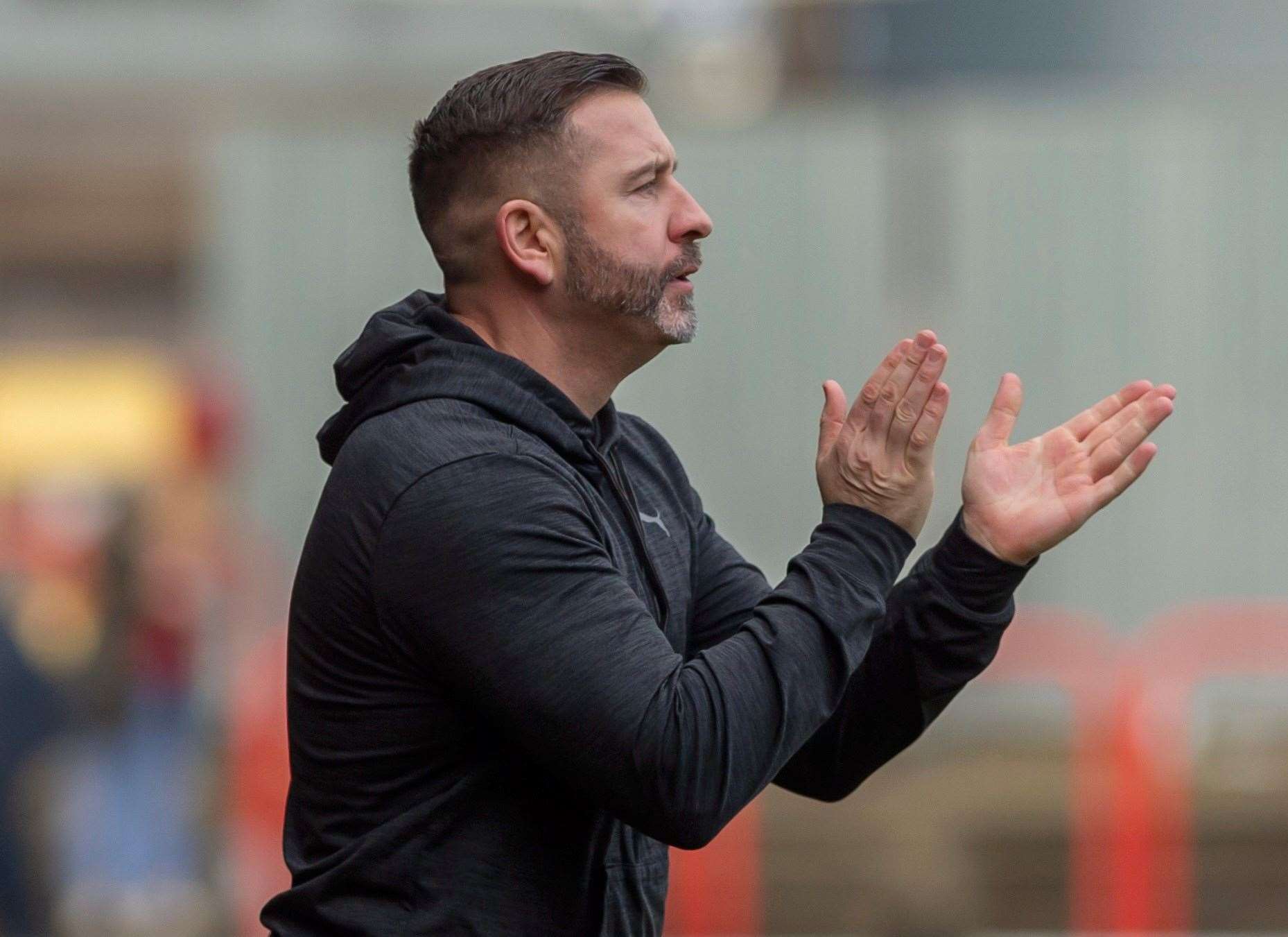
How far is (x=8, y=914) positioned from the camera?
7.58 metres

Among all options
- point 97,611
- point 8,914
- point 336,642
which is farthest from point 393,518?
point 97,611

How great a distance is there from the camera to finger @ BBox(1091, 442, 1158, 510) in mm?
2566

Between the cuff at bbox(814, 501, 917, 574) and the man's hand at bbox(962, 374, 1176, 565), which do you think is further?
the man's hand at bbox(962, 374, 1176, 565)

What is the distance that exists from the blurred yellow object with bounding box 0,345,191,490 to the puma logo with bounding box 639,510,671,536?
2284 cm

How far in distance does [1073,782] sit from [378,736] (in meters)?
6.06

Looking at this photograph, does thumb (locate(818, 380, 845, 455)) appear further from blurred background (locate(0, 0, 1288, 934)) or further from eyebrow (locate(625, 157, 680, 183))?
blurred background (locate(0, 0, 1288, 934))

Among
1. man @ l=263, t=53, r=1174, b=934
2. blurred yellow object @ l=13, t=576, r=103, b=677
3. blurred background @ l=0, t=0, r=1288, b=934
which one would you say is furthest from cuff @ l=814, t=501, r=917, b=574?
blurred yellow object @ l=13, t=576, r=103, b=677

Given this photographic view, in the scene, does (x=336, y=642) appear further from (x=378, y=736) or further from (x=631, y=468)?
(x=631, y=468)

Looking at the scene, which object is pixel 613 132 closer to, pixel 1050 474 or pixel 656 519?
pixel 656 519

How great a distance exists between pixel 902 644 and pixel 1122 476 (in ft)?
1.25

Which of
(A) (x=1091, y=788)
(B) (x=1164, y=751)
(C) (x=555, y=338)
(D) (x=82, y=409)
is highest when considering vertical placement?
(C) (x=555, y=338)

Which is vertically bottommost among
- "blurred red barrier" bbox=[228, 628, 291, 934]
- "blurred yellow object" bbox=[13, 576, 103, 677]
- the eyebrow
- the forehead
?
"blurred red barrier" bbox=[228, 628, 291, 934]

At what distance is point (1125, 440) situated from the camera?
261 centimetres

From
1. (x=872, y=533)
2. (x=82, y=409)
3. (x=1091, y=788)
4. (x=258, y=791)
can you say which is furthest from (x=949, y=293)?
(x=82, y=409)
